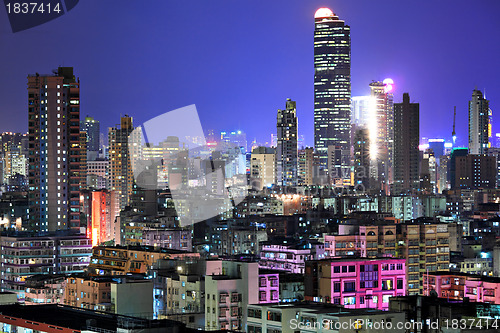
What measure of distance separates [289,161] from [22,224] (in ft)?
148

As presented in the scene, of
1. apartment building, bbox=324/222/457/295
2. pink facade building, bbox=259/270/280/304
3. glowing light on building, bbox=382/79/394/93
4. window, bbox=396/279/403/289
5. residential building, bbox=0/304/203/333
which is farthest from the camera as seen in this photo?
glowing light on building, bbox=382/79/394/93

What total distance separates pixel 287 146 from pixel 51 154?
4562 centimetres

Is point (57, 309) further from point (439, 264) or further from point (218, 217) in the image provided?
point (218, 217)

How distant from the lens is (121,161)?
6462 centimetres

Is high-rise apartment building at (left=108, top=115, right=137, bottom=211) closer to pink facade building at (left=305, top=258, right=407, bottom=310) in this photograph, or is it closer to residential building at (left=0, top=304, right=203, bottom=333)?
pink facade building at (left=305, top=258, right=407, bottom=310)

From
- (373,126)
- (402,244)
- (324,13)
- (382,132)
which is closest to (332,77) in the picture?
(324,13)

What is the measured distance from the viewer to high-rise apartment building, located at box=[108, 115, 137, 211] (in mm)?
61031

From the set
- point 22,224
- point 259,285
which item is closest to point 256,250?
point 22,224

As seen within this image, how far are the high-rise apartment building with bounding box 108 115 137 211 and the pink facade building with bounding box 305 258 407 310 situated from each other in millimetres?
38516

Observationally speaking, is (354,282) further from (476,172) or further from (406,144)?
(476,172)

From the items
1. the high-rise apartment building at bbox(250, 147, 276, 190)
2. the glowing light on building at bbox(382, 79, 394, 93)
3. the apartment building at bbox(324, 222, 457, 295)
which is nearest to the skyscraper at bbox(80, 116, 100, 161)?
the high-rise apartment building at bbox(250, 147, 276, 190)

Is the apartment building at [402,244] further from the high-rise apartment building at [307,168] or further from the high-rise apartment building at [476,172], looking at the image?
the high-rise apartment building at [476,172]

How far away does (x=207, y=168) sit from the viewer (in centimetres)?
6662

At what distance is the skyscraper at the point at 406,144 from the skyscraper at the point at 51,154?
4481cm
